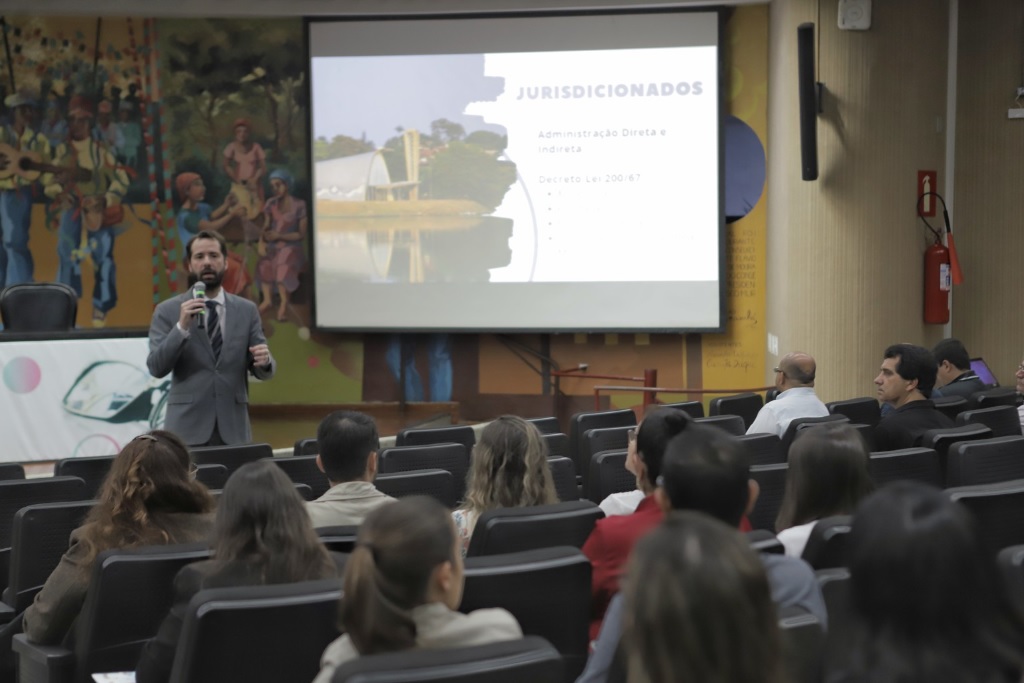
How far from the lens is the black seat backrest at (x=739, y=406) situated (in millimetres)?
6777

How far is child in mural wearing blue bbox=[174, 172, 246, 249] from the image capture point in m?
10.3

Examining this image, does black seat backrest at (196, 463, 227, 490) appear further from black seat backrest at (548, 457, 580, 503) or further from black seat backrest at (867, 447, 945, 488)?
black seat backrest at (867, 447, 945, 488)

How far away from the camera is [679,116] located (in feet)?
31.2

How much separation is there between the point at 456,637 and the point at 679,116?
803 centimetres

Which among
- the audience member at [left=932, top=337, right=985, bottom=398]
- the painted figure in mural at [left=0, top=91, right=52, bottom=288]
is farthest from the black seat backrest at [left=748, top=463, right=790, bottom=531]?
the painted figure in mural at [left=0, top=91, right=52, bottom=288]

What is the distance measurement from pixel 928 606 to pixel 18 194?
10.1 meters

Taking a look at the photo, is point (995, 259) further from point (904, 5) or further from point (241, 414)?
point (241, 414)

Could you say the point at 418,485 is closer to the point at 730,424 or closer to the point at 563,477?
the point at 563,477

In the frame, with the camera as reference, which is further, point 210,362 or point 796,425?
point 210,362

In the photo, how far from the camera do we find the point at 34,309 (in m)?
7.93

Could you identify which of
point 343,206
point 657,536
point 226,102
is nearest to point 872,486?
point 657,536

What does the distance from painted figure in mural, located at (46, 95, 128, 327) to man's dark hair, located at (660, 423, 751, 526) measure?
8.82 metres

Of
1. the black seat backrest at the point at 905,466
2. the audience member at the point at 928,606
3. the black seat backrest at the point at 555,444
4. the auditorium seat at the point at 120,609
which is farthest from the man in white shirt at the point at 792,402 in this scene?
the audience member at the point at 928,606

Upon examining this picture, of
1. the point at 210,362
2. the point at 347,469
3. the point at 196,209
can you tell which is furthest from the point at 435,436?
the point at 196,209
